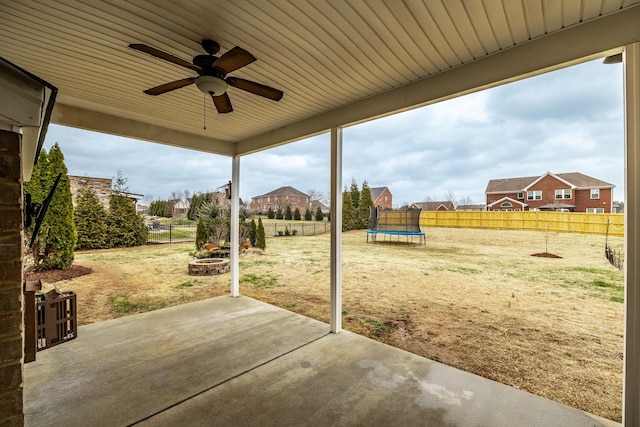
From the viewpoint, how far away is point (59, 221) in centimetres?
450

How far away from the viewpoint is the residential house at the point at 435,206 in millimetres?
4102

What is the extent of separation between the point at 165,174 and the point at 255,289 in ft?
10.3

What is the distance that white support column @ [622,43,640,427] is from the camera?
1.63m

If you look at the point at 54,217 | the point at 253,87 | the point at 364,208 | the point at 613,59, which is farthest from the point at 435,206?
the point at 54,217

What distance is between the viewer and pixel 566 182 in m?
2.94

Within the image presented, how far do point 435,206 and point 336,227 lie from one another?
188cm

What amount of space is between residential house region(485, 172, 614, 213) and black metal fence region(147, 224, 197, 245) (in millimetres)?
6196

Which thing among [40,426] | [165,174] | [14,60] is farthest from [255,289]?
[14,60]

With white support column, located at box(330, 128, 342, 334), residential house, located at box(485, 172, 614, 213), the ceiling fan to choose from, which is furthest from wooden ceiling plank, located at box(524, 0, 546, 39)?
white support column, located at box(330, 128, 342, 334)

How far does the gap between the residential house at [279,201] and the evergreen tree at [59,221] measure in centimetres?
351

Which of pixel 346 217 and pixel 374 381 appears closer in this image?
pixel 374 381

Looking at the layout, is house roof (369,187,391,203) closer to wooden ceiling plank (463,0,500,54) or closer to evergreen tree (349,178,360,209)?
evergreen tree (349,178,360,209)

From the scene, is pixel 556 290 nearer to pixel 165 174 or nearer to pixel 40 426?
pixel 40 426

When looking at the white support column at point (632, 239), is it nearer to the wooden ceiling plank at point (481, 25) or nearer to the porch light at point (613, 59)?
the porch light at point (613, 59)
